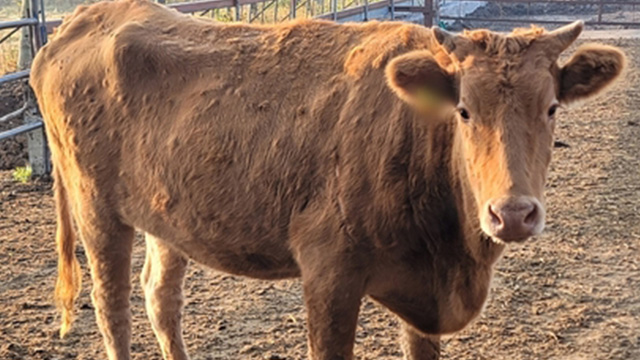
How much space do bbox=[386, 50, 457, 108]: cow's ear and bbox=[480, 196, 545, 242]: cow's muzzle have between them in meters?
0.59

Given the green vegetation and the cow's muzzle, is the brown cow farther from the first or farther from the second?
the green vegetation

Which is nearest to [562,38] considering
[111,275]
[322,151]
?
[322,151]

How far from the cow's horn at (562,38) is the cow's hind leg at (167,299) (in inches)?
94.8

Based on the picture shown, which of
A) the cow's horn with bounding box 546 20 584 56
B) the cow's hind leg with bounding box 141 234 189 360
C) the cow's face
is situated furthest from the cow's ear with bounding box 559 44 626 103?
the cow's hind leg with bounding box 141 234 189 360

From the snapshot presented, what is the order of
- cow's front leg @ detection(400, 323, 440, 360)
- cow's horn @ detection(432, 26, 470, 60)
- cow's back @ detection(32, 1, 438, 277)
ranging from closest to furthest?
cow's horn @ detection(432, 26, 470, 60) < cow's back @ detection(32, 1, 438, 277) < cow's front leg @ detection(400, 323, 440, 360)

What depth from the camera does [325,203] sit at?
3781mm

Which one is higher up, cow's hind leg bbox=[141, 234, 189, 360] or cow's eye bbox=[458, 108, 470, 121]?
cow's eye bbox=[458, 108, 470, 121]

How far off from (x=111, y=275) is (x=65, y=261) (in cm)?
53

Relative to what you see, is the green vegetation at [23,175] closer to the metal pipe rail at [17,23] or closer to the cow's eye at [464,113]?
the metal pipe rail at [17,23]

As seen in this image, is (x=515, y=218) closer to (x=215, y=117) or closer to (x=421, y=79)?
(x=421, y=79)

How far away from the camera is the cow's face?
316 cm

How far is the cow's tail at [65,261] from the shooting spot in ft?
16.5

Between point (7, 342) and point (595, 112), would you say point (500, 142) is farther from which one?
point (595, 112)

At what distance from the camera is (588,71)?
3.61 m
